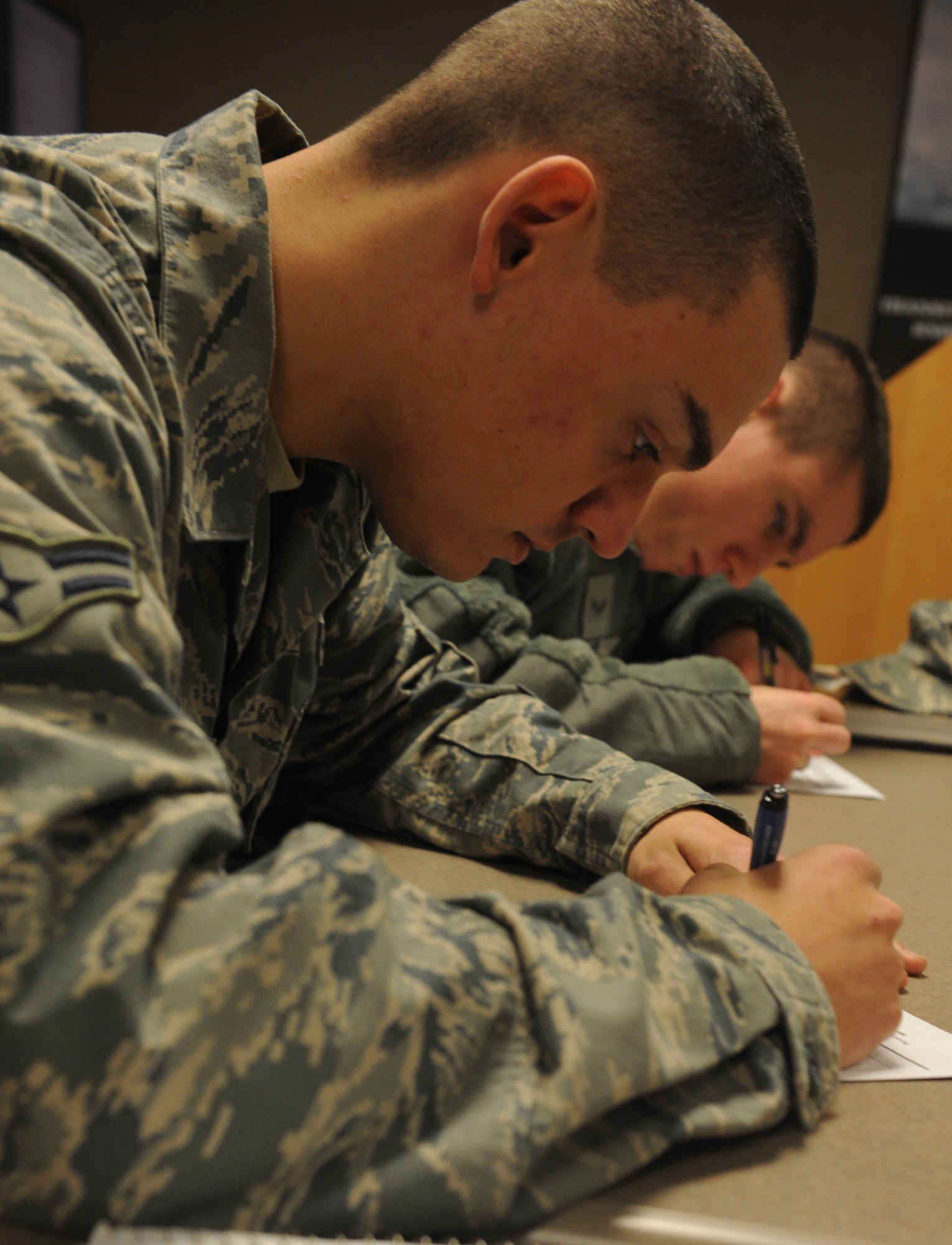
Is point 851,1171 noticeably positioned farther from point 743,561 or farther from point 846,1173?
point 743,561

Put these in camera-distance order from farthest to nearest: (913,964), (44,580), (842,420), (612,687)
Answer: (842,420)
(612,687)
(913,964)
(44,580)

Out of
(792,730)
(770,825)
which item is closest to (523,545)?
(770,825)

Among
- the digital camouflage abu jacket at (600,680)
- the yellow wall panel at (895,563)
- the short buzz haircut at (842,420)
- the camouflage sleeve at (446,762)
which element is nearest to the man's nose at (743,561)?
A: the short buzz haircut at (842,420)

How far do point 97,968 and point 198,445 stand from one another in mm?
326

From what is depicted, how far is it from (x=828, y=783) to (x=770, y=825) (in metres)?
0.58

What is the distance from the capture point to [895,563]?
2734mm

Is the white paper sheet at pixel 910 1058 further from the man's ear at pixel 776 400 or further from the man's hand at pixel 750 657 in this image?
the man's ear at pixel 776 400

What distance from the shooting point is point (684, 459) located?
70 cm

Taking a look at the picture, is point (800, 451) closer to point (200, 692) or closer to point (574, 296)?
point (574, 296)

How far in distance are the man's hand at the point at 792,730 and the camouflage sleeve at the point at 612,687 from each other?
35mm

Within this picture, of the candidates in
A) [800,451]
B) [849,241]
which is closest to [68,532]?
[800,451]

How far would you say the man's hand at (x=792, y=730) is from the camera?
1137 millimetres

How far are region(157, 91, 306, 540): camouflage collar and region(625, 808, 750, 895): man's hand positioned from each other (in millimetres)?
367

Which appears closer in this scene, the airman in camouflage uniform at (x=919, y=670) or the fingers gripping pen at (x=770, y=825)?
the fingers gripping pen at (x=770, y=825)
